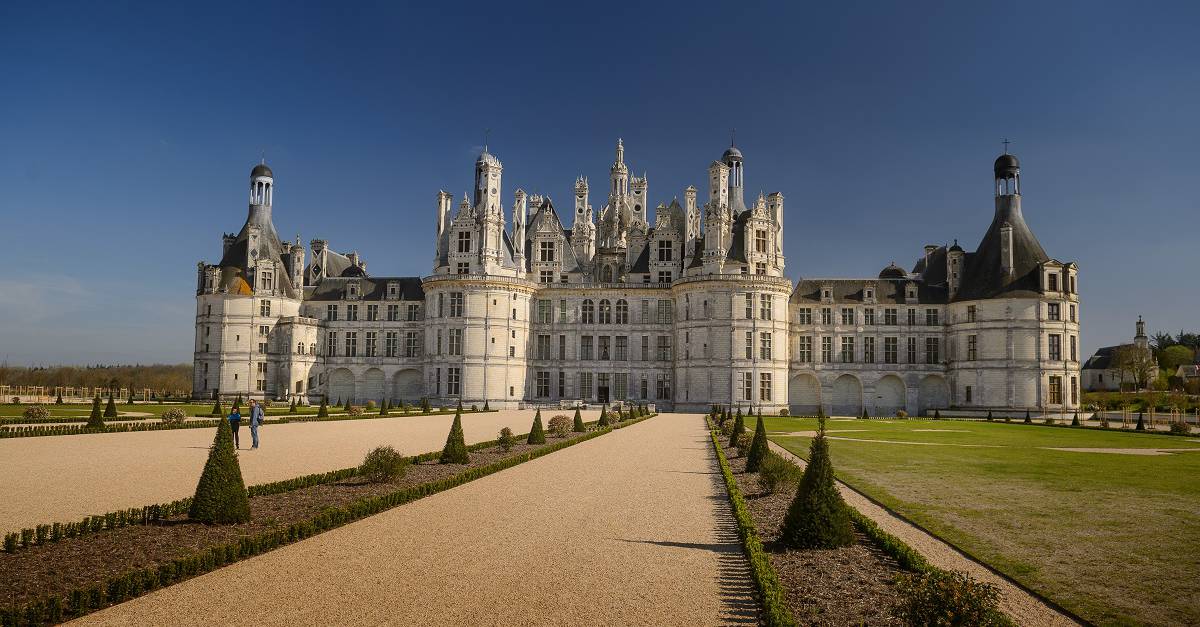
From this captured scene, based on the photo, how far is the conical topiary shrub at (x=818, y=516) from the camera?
1212 cm

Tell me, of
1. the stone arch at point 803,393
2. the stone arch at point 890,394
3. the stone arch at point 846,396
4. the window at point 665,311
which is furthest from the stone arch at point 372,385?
the stone arch at point 890,394

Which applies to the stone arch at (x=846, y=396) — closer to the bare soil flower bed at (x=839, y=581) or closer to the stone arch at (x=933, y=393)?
the stone arch at (x=933, y=393)

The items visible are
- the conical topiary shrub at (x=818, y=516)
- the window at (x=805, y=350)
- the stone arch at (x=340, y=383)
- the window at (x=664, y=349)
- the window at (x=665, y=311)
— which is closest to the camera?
the conical topiary shrub at (x=818, y=516)

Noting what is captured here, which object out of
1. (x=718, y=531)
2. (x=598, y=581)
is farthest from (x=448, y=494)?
(x=598, y=581)

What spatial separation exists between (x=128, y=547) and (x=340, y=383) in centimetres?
6443

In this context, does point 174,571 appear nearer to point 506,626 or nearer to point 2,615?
point 2,615

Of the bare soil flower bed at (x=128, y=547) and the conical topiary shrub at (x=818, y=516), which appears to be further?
the conical topiary shrub at (x=818, y=516)

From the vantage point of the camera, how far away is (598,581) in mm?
10797

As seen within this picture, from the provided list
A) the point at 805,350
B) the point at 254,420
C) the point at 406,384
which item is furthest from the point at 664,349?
the point at 254,420

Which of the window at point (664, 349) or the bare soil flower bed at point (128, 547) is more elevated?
the window at point (664, 349)

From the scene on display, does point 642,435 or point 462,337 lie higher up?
point 462,337

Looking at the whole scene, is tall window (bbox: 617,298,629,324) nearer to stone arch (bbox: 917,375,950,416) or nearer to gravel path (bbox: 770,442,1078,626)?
stone arch (bbox: 917,375,950,416)

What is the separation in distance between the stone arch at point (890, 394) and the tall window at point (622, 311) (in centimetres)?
2243

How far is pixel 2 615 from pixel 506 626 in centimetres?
548
